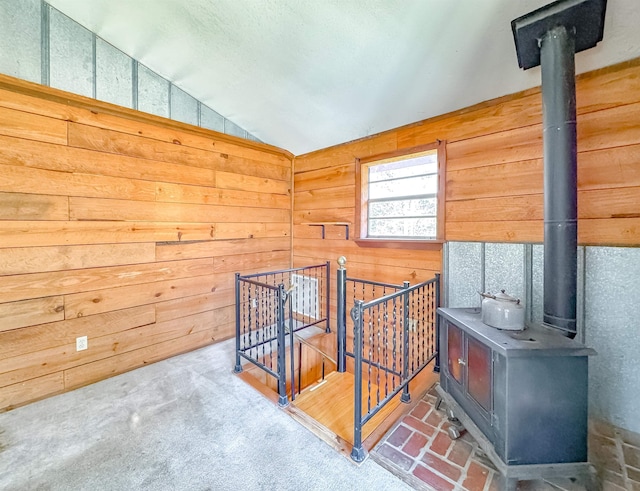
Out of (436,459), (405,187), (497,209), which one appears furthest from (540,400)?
(405,187)

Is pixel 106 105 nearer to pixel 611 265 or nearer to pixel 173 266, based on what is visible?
pixel 173 266

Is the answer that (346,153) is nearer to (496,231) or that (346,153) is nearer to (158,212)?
(496,231)

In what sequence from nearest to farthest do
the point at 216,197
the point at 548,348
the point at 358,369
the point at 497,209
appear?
1. the point at 548,348
2. the point at 358,369
3. the point at 497,209
4. the point at 216,197

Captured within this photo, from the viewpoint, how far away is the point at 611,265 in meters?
1.70

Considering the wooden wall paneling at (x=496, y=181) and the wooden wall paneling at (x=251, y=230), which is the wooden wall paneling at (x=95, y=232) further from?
the wooden wall paneling at (x=496, y=181)

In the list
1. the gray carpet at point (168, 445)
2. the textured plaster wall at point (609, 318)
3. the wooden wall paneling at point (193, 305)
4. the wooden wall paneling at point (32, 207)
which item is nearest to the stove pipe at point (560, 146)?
the textured plaster wall at point (609, 318)

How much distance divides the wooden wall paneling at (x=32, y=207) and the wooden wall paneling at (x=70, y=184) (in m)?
0.04

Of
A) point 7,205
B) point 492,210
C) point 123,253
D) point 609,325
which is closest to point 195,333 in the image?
point 123,253

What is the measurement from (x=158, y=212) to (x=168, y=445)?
6.32 ft

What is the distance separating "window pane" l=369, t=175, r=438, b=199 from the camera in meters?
2.67

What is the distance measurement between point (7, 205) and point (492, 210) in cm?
358

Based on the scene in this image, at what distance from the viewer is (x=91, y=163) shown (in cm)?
227

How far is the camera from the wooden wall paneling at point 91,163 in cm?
197

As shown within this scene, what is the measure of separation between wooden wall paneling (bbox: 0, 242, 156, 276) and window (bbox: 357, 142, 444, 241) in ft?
7.25
